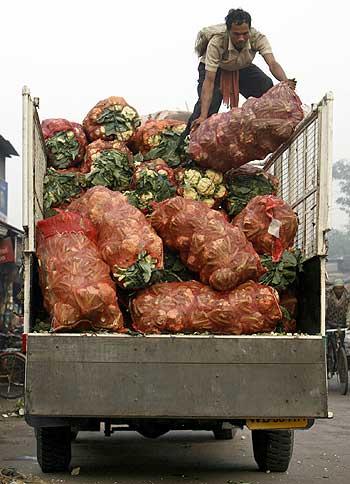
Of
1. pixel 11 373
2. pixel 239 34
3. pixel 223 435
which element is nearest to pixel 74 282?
pixel 239 34

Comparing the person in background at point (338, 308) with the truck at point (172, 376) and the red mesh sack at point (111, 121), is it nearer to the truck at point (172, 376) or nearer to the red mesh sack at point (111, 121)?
the red mesh sack at point (111, 121)

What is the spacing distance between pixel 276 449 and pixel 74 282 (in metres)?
2.29

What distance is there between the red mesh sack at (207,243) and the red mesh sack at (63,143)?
5.15ft

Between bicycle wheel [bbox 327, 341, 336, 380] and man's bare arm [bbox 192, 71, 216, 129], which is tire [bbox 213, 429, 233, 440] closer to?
man's bare arm [bbox 192, 71, 216, 129]

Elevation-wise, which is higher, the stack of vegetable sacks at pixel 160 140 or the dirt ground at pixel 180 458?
the stack of vegetable sacks at pixel 160 140

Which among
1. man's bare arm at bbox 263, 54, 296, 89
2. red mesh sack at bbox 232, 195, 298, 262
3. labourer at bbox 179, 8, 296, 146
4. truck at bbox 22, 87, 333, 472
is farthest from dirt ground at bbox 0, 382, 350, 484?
man's bare arm at bbox 263, 54, 296, 89

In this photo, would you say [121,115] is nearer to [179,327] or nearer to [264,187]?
[264,187]

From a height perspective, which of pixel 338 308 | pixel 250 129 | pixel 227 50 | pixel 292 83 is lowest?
pixel 338 308

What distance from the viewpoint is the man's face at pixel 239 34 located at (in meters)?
8.63

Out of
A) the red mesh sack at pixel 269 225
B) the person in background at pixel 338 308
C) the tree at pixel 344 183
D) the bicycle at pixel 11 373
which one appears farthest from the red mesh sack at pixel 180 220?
the tree at pixel 344 183

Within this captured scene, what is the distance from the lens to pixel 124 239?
6.71 meters

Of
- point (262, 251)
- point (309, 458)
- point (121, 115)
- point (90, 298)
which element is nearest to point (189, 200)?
point (262, 251)

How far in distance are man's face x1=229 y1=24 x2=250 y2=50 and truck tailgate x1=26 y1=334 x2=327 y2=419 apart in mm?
3473

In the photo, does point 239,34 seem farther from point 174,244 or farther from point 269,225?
point 174,244
